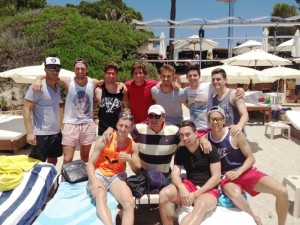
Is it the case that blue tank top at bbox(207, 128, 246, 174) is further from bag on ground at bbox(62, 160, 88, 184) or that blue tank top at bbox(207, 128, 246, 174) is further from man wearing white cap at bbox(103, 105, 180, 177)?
bag on ground at bbox(62, 160, 88, 184)

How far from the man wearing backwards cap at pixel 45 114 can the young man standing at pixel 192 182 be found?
1.91 m

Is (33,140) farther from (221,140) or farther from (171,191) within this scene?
(221,140)

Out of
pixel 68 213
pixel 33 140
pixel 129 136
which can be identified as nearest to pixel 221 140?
pixel 129 136

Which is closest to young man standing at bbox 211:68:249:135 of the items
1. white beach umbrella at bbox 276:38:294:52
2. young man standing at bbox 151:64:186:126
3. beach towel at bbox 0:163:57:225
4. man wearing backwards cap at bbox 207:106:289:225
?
young man standing at bbox 151:64:186:126

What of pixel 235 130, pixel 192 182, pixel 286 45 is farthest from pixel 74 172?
pixel 286 45

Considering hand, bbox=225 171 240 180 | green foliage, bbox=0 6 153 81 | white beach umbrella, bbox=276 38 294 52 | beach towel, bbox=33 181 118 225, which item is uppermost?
white beach umbrella, bbox=276 38 294 52

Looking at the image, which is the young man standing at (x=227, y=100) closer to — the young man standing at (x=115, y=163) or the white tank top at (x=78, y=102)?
the young man standing at (x=115, y=163)

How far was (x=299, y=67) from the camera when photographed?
2191cm

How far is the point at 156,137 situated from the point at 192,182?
27.7 inches

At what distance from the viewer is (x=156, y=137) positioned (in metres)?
3.84

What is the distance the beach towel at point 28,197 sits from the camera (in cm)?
331

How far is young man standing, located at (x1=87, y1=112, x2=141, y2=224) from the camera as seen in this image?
11.5ft

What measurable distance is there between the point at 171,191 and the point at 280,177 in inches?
125

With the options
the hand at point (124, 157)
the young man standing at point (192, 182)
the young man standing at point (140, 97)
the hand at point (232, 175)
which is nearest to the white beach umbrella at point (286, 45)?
the young man standing at point (140, 97)
